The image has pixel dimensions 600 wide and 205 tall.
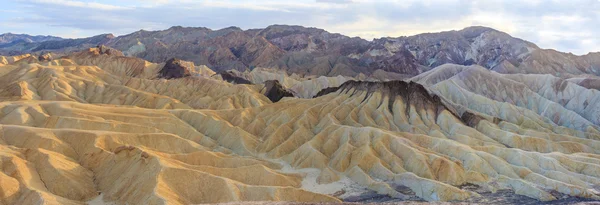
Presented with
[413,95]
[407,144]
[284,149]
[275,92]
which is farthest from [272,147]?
[275,92]

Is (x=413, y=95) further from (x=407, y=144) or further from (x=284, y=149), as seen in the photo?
(x=284, y=149)

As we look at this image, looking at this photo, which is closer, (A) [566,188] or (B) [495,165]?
(A) [566,188]

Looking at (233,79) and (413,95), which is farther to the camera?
(233,79)

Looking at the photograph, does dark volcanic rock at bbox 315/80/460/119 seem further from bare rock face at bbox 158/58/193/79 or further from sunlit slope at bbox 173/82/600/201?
bare rock face at bbox 158/58/193/79

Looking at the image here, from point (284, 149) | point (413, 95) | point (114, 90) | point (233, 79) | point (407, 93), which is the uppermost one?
point (407, 93)

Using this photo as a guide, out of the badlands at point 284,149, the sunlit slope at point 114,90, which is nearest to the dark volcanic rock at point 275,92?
the sunlit slope at point 114,90

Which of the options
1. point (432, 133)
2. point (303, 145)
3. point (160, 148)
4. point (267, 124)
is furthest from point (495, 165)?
point (160, 148)

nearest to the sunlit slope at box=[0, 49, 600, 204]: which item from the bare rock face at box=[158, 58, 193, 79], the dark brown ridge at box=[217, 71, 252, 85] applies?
the bare rock face at box=[158, 58, 193, 79]

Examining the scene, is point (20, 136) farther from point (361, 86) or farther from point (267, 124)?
point (361, 86)
